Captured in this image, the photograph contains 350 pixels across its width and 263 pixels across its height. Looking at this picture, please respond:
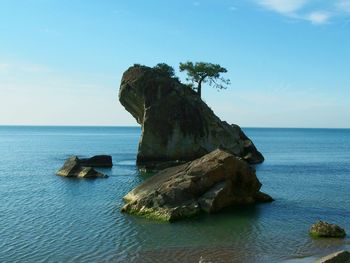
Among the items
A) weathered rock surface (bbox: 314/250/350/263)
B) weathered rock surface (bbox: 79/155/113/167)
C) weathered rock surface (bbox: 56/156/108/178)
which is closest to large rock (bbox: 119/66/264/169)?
weathered rock surface (bbox: 79/155/113/167)

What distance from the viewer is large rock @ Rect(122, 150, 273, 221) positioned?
98.5 feet

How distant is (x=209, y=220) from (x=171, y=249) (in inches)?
259

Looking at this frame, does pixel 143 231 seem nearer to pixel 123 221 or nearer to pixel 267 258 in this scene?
pixel 123 221

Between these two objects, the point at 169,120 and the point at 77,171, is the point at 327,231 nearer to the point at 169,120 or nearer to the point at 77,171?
the point at 77,171

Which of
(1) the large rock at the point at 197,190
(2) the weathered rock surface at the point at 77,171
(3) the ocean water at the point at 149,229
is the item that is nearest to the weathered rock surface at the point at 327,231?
(3) the ocean water at the point at 149,229

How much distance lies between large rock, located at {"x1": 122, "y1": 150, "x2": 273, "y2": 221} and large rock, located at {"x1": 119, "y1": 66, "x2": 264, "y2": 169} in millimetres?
26501

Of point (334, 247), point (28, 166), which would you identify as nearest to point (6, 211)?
point (334, 247)

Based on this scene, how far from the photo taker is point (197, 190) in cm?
3189

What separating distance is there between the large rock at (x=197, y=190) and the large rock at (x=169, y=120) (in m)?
26.5

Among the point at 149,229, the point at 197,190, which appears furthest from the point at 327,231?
the point at 149,229

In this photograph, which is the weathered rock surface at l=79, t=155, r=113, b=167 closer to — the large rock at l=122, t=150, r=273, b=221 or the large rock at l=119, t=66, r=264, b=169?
the large rock at l=119, t=66, r=264, b=169

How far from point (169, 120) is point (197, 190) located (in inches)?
1202

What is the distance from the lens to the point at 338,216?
3111cm

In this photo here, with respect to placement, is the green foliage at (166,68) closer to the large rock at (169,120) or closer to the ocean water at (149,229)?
the large rock at (169,120)
